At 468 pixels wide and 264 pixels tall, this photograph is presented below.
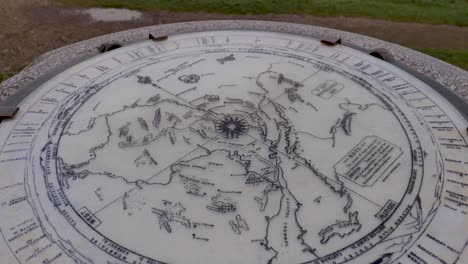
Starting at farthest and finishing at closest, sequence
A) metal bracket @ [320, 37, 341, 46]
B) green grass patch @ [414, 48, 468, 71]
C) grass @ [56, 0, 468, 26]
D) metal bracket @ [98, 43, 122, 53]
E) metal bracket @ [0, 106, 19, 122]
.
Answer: grass @ [56, 0, 468, 26], green grass patch @ [414, 48, 468, 71], metal bracket @ [98, 43, 122, 53], metal bracket @ [320, 37, 341, 46], metal bracket @ [0, 106, 19, 122]

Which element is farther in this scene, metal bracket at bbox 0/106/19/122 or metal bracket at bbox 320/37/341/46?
metal bracket at bbox 320/37/341/46

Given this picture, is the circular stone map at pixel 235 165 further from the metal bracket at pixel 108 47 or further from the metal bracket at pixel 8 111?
the metal bracket at pixel 108 47

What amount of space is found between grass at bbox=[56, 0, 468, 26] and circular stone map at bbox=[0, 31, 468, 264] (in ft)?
19.5

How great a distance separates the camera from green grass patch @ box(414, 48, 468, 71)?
10.9m

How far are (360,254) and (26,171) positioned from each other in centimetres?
432

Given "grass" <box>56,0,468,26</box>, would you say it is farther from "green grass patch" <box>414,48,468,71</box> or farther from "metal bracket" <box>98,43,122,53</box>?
"metal bracket" <box>98,43,122,53</box>

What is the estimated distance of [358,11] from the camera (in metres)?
13.7

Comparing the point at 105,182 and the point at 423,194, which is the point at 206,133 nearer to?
the point at 105,182

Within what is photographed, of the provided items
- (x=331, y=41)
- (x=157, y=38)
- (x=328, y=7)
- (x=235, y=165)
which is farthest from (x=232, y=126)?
(x=328, y=7)

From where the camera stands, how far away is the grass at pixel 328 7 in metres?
13.5

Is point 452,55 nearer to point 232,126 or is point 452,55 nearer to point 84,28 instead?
point 232,126

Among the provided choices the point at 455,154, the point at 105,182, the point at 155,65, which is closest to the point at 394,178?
the point at 455,154

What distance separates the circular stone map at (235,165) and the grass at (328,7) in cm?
595

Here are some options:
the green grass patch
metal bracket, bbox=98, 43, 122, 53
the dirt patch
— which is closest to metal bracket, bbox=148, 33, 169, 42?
metal bracket, bbox=98, 43, 122, 53
